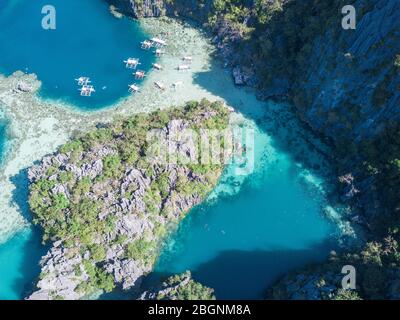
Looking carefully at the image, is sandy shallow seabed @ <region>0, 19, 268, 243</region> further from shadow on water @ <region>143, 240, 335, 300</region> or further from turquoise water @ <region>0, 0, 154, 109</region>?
shadow on water @ <region>143, 240, 335, 300</region>

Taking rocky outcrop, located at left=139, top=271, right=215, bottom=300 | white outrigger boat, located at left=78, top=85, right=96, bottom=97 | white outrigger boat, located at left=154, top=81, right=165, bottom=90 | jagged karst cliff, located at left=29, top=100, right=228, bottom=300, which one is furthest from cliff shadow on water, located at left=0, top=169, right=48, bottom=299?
white outrigger boat, located at left=154, top=81, right=165, bottom=90

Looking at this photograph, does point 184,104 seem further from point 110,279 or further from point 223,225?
point 110,279

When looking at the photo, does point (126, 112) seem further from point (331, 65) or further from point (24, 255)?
point (331, 65)

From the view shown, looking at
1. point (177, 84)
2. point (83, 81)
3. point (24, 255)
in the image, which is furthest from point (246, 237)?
point (83, 81)

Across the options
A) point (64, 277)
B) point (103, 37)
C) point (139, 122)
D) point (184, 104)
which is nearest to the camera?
point (64, 277)

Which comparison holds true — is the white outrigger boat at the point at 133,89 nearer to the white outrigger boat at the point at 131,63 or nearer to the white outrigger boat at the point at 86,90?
the white outrigger boat at the point at 131,63

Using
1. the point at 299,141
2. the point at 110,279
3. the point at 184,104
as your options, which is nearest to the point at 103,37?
the point at 184,104

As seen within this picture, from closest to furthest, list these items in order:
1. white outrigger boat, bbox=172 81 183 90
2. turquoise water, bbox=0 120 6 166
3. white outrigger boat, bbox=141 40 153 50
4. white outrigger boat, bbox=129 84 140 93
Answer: turquoise water, bbox=0 120 6 166 < white outrigger boat, bbox=172 81 183 90 < white outrigger boat, bbox=129 84 140 93 < white outrigger boat, bbox=141 40 153 50
